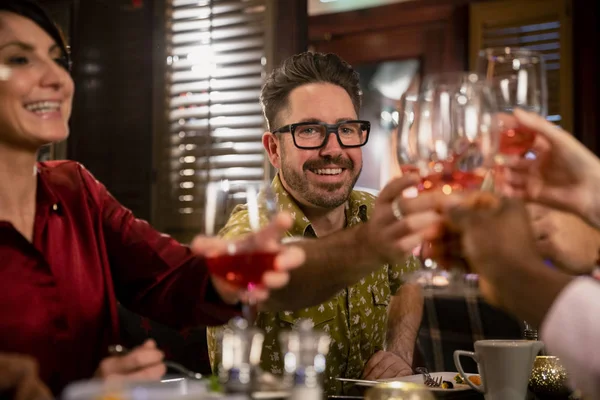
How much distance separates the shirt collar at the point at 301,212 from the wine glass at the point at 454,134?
1.10 meters

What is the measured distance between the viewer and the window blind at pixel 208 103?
3350 mm

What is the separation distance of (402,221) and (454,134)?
163 mm

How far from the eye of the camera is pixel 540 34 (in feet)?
13.6

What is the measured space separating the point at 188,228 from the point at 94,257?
1.82 m

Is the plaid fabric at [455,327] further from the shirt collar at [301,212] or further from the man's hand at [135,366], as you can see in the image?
the man's hand at [135,366]

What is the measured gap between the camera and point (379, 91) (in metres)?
5.38

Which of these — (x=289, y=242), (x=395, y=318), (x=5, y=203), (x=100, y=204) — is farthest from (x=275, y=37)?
(x=289, y=242)

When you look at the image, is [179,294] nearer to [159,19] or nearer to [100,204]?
[100,204]

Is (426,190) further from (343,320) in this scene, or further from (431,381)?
(343,320)

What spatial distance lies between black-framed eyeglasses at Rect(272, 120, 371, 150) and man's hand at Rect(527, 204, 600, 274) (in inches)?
33.2

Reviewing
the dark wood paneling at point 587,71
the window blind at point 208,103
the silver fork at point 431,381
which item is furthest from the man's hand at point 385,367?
the dark wood paneling at point 587,71

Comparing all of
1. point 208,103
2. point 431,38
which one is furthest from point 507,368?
point 431,38

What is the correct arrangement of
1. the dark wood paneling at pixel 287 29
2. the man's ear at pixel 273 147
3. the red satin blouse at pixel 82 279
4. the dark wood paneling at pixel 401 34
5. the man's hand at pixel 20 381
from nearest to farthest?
the man's hand at pixel 20 381, the red satin blouse at pixel 82 279, the man's ear at pixel 273 147, the dark wood paneling at pixel 287 29, the dark wood paneling at pixel 401 34

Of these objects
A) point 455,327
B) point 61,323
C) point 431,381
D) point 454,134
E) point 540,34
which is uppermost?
point 540,34
